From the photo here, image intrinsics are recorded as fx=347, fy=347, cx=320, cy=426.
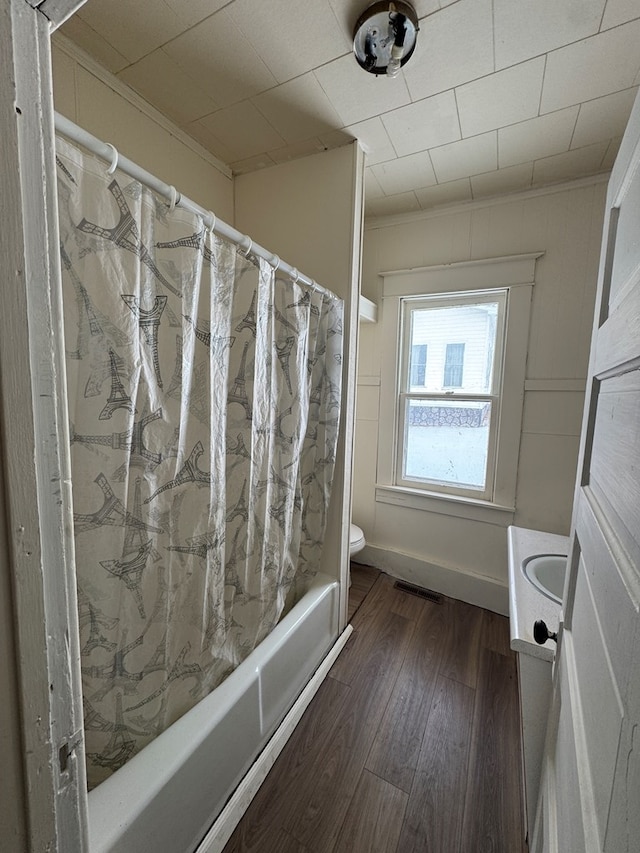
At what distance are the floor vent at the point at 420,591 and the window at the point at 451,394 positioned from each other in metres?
0.65

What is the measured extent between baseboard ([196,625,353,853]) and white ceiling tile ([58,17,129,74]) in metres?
2.34

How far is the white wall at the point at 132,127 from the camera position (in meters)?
1.08

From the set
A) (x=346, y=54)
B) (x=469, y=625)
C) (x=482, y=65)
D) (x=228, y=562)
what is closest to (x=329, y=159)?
(x=346, y=54)

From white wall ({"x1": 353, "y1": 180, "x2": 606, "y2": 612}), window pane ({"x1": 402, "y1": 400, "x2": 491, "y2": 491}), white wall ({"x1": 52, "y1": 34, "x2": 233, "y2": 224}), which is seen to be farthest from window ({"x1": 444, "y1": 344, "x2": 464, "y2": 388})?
white wall ({"x1": 52, "y1": 34, "x2": 233, "y2": 224})

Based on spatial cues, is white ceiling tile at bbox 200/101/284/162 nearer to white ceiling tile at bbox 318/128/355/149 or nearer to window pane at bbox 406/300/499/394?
white ceiling tile at bbox 318/128/355/149

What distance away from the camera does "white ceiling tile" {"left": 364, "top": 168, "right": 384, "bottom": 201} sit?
175cm

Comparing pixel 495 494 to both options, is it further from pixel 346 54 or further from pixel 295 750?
pixel 346 54

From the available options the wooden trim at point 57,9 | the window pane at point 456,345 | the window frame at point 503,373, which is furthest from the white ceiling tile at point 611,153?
the wooden trim at point 57,9

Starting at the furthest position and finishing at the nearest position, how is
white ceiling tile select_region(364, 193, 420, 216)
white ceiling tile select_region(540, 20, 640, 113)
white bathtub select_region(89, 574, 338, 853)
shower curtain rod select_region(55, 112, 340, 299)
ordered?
white ceiling tile select_region(364, 193, 420, 216) → white ceiling tile select_region(540, 20, 640, 113) → white bathtub select_region(89, 574, 338, 853) → shower curtain rod select_region(55, 112, 340, 299)

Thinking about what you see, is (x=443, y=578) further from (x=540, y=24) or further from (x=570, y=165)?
(x=540, y=24)

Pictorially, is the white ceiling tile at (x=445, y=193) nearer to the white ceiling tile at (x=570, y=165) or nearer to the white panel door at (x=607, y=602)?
the white ceiling tile at (x=570, y=165)

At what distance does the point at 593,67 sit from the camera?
1.11 meters

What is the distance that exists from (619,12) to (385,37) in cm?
62

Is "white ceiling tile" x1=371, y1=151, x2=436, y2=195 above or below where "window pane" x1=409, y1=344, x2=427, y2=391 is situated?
above
